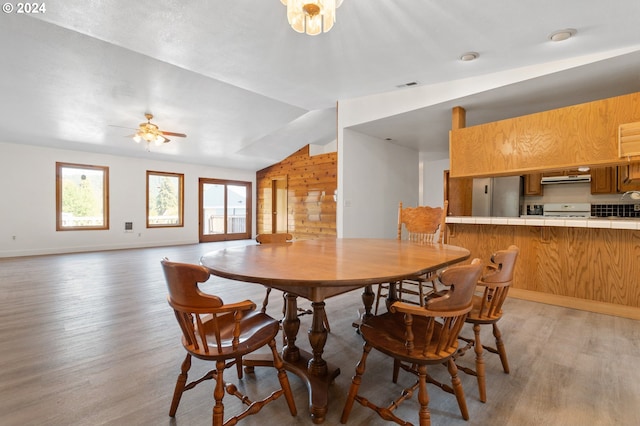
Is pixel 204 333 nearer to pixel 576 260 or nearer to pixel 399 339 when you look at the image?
pixel 399 339

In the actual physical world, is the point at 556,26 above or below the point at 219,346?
above

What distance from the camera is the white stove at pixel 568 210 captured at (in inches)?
201

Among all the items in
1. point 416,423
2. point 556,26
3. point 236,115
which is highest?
point 236,115

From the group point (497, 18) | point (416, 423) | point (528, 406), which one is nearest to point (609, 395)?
point (528, 406)

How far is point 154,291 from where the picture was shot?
12.1 feet

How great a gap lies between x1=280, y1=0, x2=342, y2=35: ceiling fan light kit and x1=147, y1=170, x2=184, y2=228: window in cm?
756

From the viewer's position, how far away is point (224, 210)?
9586 mm

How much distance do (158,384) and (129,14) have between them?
2835 mm

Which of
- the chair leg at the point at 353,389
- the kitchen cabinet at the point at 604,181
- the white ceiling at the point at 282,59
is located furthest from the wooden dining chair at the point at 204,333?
the kitchen cabinet at the point at 604,181

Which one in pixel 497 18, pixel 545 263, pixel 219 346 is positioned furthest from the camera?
pixel 545 263

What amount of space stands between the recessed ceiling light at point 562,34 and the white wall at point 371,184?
2901 millimetres

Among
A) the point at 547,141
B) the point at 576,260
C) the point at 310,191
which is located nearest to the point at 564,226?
the point at 576,260

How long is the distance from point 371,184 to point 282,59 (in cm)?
284

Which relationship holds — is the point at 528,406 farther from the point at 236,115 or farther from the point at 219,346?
the point at 236,115
